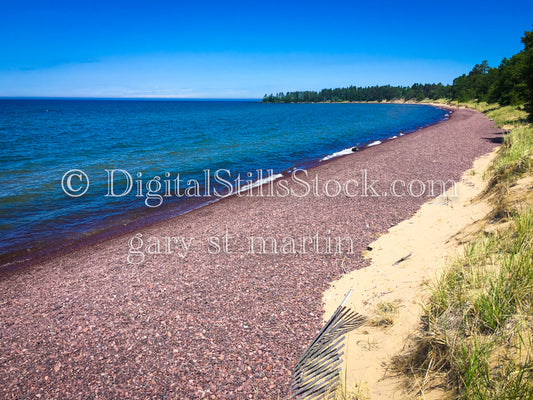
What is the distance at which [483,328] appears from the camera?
13.4 feet

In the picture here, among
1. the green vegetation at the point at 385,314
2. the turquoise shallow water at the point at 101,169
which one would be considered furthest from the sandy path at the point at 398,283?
the turquoise shallow water at the point at 101,169

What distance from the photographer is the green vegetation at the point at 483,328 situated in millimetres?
3236

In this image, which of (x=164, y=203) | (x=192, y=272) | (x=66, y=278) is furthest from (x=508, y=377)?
(x=164, y=203)

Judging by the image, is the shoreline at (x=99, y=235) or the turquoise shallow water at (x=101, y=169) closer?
the shoreline at (x=99, y=235)

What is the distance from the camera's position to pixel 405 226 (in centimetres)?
1137

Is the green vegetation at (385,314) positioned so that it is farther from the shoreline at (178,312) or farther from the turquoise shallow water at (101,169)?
the turquoise shallow water at (101,169)

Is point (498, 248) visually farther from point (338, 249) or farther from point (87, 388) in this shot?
point (87, 388)

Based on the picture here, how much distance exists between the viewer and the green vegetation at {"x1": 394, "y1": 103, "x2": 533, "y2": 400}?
3.24 metres

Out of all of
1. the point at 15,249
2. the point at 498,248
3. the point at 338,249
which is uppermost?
the point at 498,248

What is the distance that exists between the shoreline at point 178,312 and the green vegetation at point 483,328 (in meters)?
2.59

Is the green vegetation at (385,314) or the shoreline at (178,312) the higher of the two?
the green vegetation at (385,314)

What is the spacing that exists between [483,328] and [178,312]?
20.4ft

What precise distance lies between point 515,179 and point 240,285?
10033 millimetres

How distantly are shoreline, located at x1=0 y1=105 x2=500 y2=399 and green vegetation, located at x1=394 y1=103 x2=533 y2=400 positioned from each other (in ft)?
8.49
